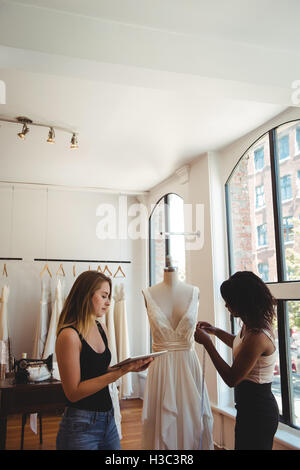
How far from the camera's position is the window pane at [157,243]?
5738mm

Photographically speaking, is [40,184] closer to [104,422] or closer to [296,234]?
[296,234]

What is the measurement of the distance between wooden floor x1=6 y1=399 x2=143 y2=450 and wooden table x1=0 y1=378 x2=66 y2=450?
36.9 inches

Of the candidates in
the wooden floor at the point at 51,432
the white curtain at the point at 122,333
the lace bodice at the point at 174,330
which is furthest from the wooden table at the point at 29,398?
the white curtain at the point at 122,333

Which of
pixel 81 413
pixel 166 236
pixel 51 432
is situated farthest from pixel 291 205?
pixel 51 432

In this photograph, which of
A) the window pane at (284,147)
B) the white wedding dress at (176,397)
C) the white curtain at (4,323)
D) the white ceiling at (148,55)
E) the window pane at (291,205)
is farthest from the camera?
the white curtain at (4,323)

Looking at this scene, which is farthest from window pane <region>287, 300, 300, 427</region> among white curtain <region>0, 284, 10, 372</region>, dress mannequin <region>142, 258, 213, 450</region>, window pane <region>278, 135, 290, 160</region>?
white curtain <region>0, 284, 10, 372</region>

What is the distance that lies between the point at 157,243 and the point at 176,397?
368 cm

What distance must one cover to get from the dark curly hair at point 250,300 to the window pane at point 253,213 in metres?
1.46

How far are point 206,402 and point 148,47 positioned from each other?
2.04 metres

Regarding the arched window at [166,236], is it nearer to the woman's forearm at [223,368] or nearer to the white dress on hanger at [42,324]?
the white dress on hanger at [42,324]

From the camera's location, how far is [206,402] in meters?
2.36

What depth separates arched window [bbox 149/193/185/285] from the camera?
5172 mm

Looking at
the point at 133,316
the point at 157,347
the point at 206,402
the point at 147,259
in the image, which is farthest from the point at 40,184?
the point at 206,402
